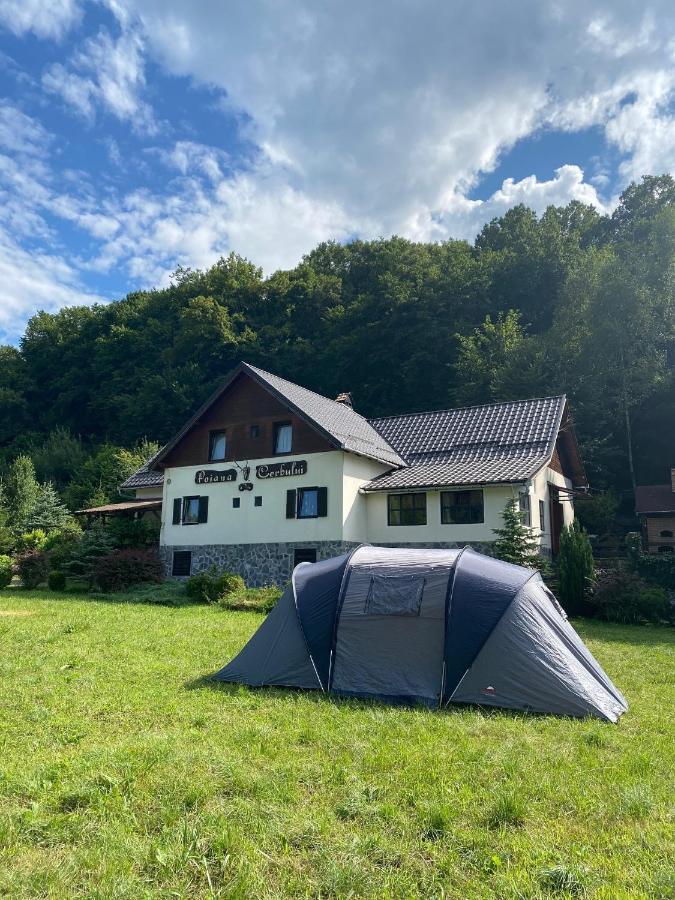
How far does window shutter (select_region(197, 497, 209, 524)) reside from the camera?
23.7m

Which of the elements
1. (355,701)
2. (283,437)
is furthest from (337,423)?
(355,701)

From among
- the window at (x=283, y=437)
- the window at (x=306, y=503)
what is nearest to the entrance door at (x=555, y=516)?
the window at (x=306, y=503)

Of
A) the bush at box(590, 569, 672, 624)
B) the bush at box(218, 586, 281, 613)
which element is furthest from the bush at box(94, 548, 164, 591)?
the bush at box(590, 569, 672, 624)

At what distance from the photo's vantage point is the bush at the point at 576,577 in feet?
55.0

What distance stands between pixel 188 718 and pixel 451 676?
3.10m

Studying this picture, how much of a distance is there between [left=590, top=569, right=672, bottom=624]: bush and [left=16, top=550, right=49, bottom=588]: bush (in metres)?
18.9

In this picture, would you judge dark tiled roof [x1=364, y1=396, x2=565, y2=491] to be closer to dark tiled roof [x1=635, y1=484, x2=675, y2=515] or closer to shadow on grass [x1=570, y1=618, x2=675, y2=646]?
shadow on grass [x1=570, y1=618, x2=675, y2=646]

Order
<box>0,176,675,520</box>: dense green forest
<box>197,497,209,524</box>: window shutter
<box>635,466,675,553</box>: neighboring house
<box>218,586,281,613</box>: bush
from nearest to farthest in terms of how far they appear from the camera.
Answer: <box>218,586,281,613</box>: bush → <box>197,497,209,524</box>: window shutter → <box>635,466,675,553</box>: neighboring house → <box>0,176,675,520</box>: dense green forest

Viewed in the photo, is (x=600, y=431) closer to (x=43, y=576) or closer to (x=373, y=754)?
(x=43, y=576)

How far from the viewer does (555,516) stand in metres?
23.5

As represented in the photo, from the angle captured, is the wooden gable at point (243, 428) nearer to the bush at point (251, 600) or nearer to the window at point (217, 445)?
the window at point (217, 445)

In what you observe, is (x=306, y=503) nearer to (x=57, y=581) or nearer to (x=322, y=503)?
(x=322, y=503)

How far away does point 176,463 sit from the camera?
24859 mm

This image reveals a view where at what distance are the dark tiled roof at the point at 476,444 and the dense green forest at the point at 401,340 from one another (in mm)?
10187
